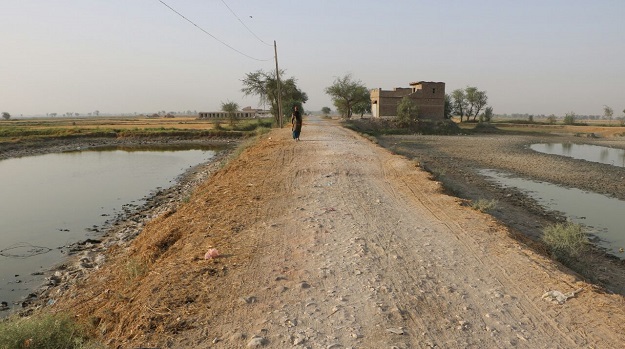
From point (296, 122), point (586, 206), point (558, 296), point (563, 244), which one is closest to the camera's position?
point (558, 296)

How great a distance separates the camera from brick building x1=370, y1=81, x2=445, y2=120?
58934mm

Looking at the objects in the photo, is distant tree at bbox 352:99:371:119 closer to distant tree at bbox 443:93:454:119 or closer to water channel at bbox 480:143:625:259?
distant tree at bbox 443:93:454:119

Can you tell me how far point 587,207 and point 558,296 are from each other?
12564mm

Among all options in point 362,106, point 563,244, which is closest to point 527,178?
point 563,244

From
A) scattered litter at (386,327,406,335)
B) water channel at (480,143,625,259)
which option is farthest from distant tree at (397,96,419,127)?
scattered litter at (386,327,406,335)

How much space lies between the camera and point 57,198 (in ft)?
59.6

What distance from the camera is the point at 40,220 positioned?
14.3m

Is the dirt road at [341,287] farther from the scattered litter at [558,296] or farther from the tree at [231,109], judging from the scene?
the tree at [231,109]

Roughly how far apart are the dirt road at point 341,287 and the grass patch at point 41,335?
35cm

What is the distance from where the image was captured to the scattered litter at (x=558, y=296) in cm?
460

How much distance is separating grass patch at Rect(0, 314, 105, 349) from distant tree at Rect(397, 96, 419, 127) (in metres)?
52.9

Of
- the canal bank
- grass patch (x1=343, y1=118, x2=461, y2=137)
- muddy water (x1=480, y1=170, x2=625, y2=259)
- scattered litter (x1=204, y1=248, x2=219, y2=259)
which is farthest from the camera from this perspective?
grass patch (x1=343, y1=118, x2=461, y2=137)

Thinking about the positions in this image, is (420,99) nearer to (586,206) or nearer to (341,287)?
(586,206)

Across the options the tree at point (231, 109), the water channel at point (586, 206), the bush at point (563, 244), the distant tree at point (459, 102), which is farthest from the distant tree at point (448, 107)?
the bush at point (563, 244)
